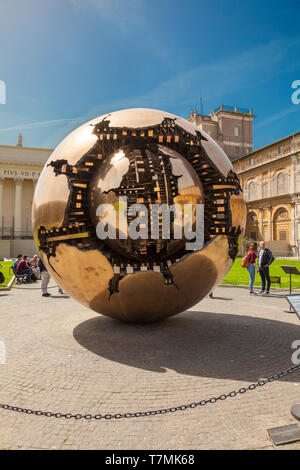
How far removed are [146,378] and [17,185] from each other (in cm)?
6186

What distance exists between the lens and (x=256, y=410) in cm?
352

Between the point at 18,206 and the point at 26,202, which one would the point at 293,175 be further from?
the point at 18,206

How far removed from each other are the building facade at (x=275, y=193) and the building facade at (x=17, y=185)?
40.7 m

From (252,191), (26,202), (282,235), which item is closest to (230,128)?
(252,191)

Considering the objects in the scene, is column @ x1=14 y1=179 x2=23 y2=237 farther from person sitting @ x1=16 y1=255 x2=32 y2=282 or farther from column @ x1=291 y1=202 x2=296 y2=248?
column @ x1=291 y1=202 x2=296 y2=248

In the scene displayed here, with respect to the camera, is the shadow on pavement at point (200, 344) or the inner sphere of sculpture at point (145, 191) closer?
the shadow on pavement at point (200, 344)

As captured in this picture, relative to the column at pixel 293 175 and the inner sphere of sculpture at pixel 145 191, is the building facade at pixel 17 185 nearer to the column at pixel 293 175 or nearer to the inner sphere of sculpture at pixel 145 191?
the column at pixel 293 175

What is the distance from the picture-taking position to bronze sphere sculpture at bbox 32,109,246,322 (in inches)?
206

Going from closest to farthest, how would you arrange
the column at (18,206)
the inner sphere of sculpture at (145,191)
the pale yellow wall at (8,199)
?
the inner sphere of sculpture at (145,191) → the column at (18,206) → the pale yellow wall at (8,199)

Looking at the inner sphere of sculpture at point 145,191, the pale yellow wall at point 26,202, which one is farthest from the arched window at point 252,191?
the inner sphere of sculpture at point 145,191

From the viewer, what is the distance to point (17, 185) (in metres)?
59.4

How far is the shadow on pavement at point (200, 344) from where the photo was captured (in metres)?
4.73
